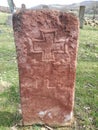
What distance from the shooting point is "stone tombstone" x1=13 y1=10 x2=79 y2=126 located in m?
3.28

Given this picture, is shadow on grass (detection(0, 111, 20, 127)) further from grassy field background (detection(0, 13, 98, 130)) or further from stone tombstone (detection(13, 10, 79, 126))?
stone tombstone (detection(13, 10, 79, 126))

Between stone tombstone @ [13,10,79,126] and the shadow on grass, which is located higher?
stone tombstone @ [13,10,79,126]

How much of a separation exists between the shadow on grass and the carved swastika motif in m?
1.14

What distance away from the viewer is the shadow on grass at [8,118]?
3.96 meters

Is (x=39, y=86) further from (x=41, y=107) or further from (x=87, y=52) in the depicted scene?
(x=87, y=52)

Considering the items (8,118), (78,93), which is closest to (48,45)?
(8,118)

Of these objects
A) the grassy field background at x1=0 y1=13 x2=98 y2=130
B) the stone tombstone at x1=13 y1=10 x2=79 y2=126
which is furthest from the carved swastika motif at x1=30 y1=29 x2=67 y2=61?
the grassy field background at x1=0 y1=13 x2=98 y2=130

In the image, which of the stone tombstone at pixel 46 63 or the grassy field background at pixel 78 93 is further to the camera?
the grassy field background at pixel 78 93

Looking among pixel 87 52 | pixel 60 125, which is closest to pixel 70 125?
pixel 60 125

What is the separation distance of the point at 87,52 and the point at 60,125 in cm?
435

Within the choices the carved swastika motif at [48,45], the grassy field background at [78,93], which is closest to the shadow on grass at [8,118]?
the grassy field background at [78,93]

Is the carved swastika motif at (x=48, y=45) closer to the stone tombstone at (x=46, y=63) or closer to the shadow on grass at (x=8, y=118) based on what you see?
the stone tombstone at (x=46, y=63)

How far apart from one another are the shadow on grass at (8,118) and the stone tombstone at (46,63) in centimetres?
25

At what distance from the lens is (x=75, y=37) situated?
3.37 meters
